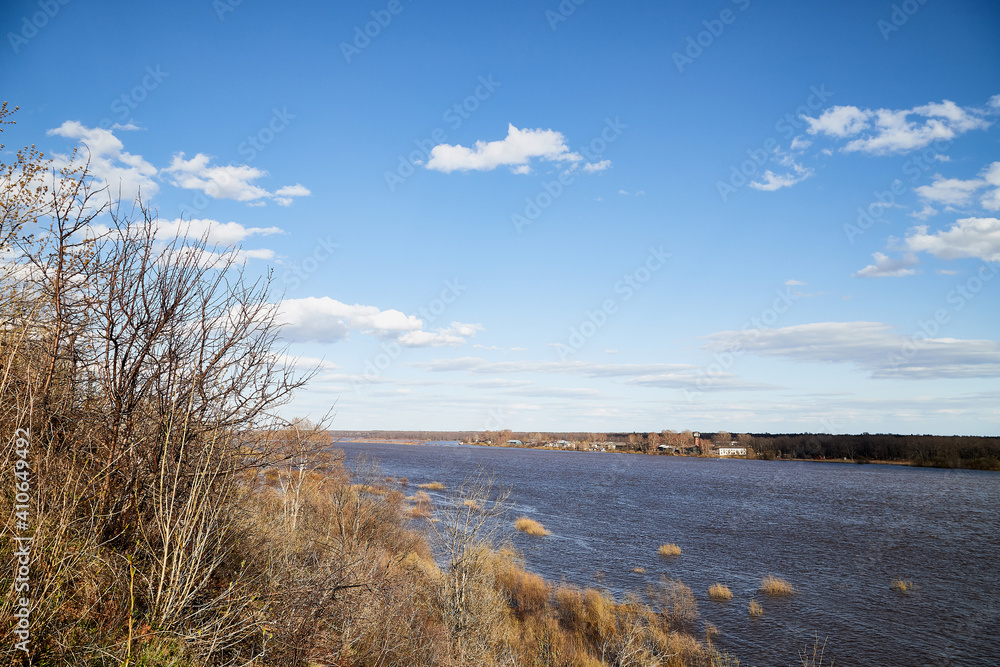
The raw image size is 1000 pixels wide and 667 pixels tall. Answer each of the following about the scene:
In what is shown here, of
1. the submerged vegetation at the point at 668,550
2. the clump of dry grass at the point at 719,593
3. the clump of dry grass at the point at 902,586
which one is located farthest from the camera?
the submerged vegetation at the point at 668,550

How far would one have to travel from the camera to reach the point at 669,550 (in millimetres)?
30406

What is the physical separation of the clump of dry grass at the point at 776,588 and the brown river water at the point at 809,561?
43 centimetres

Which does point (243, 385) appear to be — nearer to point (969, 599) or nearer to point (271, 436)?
point (271, 436)

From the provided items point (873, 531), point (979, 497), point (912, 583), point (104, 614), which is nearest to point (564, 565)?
point (912, 583)

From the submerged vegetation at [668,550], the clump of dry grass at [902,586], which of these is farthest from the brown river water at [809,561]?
the submerged vegetation at [668,550]

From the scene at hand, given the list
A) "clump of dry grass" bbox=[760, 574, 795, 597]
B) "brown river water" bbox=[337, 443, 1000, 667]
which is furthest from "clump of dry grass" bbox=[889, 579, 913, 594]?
"clump of dry grass" bbox=[760, 574, 795, 597]

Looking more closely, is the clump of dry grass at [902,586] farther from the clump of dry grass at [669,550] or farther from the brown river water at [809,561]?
the clump of dry grass at [669,550]

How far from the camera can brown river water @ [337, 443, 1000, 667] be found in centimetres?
1889

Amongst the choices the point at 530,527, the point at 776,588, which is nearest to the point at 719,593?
the point at 776,588

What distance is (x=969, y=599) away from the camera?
78.8 ft

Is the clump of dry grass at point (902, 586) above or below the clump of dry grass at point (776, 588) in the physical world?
below

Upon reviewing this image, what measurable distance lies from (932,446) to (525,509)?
446ft

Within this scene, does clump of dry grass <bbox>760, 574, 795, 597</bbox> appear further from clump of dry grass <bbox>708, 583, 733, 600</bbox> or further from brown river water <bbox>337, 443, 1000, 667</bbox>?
clump of dry grass <bbox>708, 583, 733, 600</bbox>

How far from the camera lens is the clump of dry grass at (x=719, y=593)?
22.4 m
